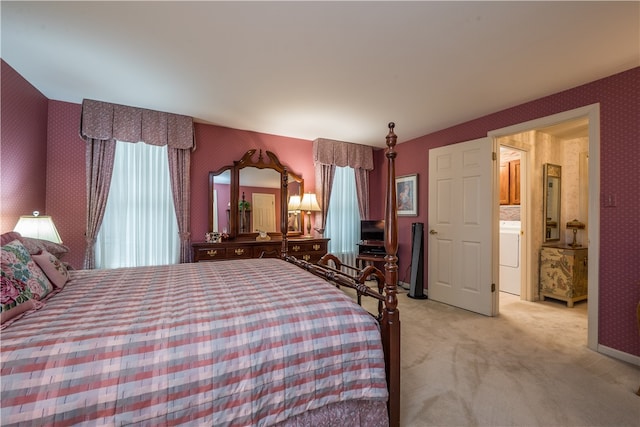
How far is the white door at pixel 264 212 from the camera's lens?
3986 mm

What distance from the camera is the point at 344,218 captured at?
483 cm

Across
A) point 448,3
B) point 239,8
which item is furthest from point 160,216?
point 448,3

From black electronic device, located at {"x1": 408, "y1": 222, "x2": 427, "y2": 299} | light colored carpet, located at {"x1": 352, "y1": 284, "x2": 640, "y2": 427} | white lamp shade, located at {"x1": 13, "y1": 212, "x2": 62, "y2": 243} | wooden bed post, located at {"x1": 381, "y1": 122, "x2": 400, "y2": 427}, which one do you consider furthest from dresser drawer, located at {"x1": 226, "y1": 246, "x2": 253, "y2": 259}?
wooden bed post, located at {"x1": 381, "y1": 122, "x2": 400, "y2": 427}

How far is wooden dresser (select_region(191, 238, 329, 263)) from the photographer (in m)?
3.34

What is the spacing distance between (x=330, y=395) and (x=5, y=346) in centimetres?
121

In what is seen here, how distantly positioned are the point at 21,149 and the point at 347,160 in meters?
3.82

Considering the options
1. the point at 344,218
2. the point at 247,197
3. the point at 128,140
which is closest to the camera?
the point at 128,140

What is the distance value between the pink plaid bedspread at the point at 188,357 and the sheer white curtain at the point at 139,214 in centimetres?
190

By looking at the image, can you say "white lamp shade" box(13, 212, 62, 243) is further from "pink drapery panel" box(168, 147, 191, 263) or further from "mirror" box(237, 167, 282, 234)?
"mirror" box(237, 167, 282, 234)

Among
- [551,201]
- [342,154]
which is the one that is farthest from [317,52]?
[551,201]

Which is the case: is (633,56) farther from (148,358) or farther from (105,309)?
(105,309)

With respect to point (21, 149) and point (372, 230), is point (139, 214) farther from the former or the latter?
point (372, 230)

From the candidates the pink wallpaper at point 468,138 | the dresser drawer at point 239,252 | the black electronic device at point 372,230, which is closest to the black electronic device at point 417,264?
the black electronic device at point 372,230

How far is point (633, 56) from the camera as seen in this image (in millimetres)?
2148
